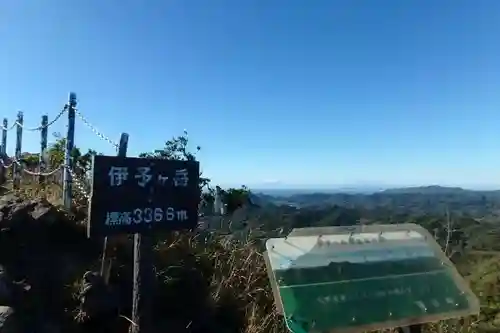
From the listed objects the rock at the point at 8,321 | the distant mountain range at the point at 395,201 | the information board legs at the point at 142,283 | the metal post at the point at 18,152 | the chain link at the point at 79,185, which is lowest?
the rock at the point at 8,321

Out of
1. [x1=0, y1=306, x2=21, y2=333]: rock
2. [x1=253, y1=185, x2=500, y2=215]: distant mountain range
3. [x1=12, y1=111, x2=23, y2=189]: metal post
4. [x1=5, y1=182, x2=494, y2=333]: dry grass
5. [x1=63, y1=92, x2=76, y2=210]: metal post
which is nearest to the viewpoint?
[x1=0, y1=306, x2=21, y2=333]: rock

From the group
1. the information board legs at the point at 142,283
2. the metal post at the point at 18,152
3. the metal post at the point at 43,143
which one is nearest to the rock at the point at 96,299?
the information board legs at the point at 142,283

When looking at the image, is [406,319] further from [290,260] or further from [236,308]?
[236,308]

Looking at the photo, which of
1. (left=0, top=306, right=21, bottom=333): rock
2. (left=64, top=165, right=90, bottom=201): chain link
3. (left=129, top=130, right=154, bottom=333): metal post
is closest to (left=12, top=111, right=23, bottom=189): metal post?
(left=64, top=165, right=90, bottom=201): chain link

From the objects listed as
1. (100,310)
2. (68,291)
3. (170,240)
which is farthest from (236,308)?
(68,291)

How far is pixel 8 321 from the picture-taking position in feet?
11.3

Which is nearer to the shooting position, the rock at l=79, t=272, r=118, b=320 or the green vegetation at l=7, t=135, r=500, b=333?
the rock at l=79, t=272, r=118, b=320

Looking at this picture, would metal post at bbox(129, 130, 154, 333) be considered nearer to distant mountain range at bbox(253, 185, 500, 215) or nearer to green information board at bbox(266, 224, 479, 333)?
green information board at bbox(266, 224, 479, 333)

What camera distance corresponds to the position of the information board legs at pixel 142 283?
10.1ft

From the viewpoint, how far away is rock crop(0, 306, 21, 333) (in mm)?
3392

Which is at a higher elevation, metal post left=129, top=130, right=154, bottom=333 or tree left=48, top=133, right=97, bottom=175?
tree left=48, top=133, right=97, bottom=175

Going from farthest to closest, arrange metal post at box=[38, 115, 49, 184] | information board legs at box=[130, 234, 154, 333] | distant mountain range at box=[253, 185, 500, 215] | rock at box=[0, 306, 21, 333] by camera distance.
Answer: distant mountain range at box=[253, 185, 500, 215] → metal post at box=[38, 115, 49, 184] → rock at box=[0, 306, 21, 333] → information board legs at box=[130, 234, 154, 333]

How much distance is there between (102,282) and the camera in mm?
3783

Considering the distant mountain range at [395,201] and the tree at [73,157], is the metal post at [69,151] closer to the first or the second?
the tree at [73,157]
